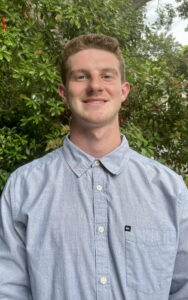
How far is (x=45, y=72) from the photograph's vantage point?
11.1 feet

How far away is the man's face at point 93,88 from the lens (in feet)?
5.88

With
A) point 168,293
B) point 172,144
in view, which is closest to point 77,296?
point 168,293

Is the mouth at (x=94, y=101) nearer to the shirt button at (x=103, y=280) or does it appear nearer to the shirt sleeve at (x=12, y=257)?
the shirt sleeve at (x=12, y=257)

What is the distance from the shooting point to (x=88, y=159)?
71.4 inches

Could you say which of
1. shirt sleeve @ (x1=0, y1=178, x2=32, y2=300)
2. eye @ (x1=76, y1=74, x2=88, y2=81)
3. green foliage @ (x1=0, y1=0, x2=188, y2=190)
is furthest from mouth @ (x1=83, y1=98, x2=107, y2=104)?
green foliage @ (x1=0, y1=0, x2=188, y2=190)

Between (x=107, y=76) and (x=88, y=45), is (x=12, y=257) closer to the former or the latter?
(x=107, y=76)

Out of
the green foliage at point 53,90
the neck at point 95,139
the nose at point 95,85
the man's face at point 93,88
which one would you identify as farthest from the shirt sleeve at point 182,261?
the green foliage at point 53,90

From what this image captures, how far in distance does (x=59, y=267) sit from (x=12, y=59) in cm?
247

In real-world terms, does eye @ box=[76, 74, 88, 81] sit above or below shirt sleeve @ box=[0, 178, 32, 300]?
above

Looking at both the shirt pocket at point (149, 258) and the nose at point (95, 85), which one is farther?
the nose at point (95, 85)

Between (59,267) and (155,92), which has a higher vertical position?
(155,92)

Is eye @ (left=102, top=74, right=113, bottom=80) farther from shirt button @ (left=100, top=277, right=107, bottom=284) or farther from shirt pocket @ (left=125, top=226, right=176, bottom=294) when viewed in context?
shirt button @ (left=100, top=277, right=107, bottom=284)

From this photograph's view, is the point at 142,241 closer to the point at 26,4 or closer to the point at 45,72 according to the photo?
the point at 45,72

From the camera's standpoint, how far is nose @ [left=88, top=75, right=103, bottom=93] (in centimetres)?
180
